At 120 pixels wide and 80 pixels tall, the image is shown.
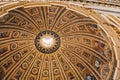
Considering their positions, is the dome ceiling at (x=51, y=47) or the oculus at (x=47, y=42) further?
the oculus at (x=47, y=42)

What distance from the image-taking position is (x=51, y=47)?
1975 cm

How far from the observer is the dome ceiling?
1633 cm

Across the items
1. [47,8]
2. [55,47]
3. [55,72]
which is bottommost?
[55,72]

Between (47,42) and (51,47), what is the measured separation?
17.5 inches

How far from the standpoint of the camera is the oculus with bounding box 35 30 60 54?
62.3ft

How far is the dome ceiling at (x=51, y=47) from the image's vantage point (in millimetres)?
16328

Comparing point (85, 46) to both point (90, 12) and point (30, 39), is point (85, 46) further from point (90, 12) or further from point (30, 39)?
point (90, 12)

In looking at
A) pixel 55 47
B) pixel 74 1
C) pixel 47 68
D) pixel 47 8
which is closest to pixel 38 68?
pixel 47 68

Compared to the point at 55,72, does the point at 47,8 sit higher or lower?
higher

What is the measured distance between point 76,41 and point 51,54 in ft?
7.31

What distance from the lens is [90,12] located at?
11648 millimetres

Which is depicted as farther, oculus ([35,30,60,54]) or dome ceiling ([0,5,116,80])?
oculus ([35,30,60,54])

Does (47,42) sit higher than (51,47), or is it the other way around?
(47,42)

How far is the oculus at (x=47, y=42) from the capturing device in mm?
18980
